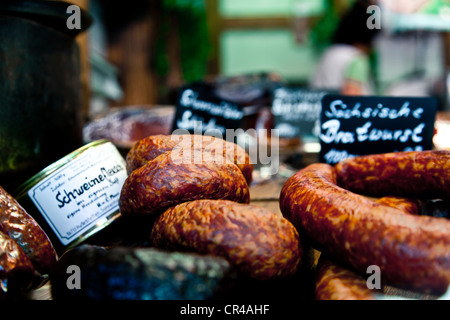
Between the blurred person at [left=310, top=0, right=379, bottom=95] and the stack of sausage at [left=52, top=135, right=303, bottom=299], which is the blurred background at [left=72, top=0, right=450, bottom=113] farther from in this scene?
the stack of sausage at [left=52, top=135, right=303, bottom=299]

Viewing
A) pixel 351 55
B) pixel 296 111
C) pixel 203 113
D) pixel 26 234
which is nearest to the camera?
pixel 26 234

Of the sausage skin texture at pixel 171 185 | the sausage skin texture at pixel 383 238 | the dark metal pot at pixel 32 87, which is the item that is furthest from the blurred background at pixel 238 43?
the sausage skin texture at pixel 383 238

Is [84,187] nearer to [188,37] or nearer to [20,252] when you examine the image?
[20,252]

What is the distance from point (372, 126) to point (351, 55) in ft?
11.3

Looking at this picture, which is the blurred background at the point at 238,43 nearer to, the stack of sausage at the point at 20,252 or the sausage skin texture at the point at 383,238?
the stack of sausage at the point at 20,252

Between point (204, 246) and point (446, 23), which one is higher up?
point (446, 23)

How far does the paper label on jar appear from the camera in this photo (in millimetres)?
1219

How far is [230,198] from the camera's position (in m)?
1.13

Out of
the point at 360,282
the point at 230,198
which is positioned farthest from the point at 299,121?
the point at 360,282

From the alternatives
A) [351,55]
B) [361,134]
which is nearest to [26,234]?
[361,134]

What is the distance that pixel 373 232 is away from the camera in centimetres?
82

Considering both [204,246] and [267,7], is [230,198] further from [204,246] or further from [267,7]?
[267,7]

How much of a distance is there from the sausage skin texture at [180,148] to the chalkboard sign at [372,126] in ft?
1.78

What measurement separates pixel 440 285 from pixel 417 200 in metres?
0.58
